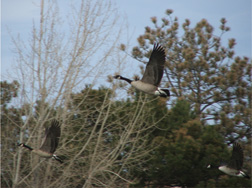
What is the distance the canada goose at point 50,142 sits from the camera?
941 cm

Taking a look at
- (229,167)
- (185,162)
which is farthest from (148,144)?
(229,167)

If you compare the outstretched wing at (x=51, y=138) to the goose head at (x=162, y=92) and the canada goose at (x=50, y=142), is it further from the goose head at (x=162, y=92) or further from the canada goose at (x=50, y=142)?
the goose head at (x=162, y=92)

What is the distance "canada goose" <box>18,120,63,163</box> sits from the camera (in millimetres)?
9406

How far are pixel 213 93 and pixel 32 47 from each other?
8.81 m

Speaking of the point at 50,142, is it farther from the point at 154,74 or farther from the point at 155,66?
the point at 155,66

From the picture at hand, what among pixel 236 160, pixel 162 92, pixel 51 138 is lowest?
pixel 236 160

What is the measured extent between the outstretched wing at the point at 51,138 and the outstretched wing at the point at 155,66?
2.82m

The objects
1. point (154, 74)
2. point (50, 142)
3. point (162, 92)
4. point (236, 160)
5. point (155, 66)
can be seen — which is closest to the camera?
point (155, 66)

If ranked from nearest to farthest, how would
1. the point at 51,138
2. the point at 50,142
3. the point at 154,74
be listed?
the point at 154,74, the point at 51,138, the point at 50,142

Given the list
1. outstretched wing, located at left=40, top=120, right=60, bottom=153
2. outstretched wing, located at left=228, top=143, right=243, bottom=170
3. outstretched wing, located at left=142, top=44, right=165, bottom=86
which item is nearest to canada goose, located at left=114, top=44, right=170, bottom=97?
outstretched wing, located at left=142, top=44, right=165, bottom=86

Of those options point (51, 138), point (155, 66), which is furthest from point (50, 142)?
point (155, 66)

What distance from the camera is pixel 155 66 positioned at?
7.47 meters

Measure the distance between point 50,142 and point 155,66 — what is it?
3777mm

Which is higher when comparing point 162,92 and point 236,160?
point 162,92
